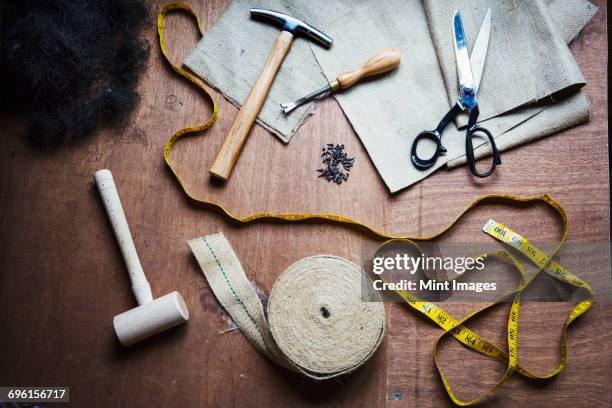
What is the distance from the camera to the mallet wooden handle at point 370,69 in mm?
1318

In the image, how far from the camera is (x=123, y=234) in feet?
4.06

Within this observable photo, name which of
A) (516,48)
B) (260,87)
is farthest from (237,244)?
(516,48)

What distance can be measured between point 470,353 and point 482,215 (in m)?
0.30

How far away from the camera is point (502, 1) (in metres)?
1.33

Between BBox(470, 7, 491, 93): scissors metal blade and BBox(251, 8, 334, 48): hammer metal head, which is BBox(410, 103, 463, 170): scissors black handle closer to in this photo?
BBox(470, 7, 491, 93): scissors metal blade

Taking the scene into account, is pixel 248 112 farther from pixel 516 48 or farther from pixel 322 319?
pixel 516 48

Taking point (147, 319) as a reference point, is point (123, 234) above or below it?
above

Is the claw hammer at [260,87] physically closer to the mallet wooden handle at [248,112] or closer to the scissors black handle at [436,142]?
the mallet wooden handle at [248,112]

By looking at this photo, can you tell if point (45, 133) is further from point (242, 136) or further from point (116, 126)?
point (242, 136)

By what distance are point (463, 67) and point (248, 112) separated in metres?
0.49

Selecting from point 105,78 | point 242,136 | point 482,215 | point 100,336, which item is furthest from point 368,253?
point 105,78

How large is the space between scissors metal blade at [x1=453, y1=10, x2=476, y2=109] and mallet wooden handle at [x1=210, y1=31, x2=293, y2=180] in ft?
1.25

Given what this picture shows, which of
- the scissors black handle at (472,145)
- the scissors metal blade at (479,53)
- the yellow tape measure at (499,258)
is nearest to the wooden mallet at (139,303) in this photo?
the yellow tape measure at (499,258)

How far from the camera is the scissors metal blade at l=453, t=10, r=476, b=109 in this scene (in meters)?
1.28
